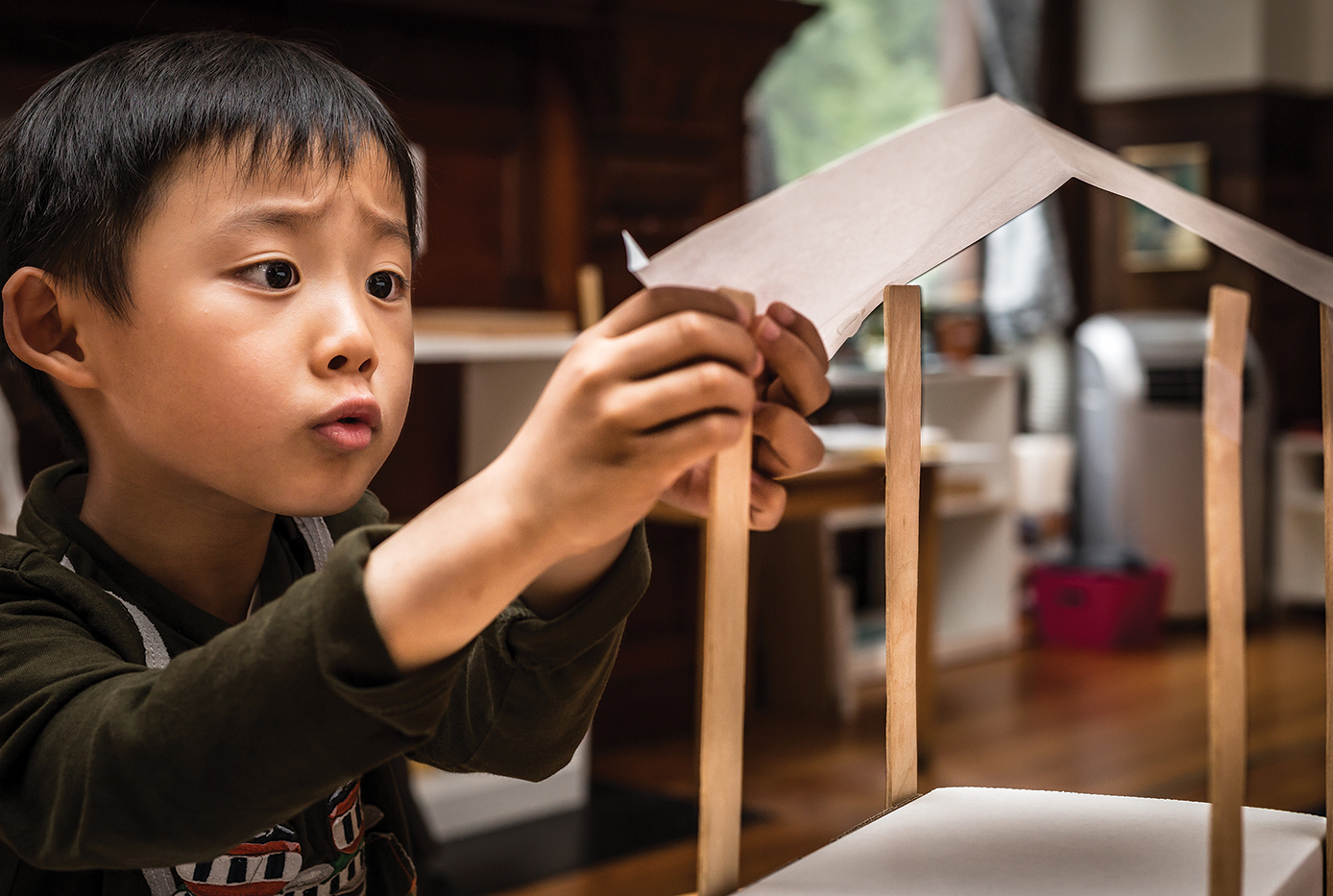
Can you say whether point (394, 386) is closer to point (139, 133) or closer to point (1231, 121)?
point (139, 133)

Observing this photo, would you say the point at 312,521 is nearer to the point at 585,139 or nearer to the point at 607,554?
the point at 607,554

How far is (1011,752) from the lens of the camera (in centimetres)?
306

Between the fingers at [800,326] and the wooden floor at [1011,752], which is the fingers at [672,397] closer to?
the fingers at [800,326]

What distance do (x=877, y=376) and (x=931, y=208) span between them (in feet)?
11.2

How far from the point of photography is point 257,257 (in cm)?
55

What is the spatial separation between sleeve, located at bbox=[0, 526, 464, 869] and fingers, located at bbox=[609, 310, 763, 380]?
110mm

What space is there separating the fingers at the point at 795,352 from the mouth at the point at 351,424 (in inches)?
7.0

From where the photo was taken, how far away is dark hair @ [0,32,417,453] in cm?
57

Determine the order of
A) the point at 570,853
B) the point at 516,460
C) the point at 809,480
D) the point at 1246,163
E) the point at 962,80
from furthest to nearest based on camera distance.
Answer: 1. the point at 1246,163
2. the point at 962,80
3. the point at 809,480
4. the point at 570,853
5. the point at 516,460

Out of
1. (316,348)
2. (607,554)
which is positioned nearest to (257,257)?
(316,348)

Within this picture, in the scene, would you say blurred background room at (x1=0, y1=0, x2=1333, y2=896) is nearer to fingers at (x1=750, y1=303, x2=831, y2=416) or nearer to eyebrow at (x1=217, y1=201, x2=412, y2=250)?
eyebrow at (x1=217, y1=201, x2=412, y2=250)

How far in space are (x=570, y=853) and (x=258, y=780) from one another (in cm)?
207

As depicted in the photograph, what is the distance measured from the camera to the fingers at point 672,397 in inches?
15.1

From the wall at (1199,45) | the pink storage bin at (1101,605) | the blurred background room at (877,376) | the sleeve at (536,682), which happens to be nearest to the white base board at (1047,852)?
the sleeve at (536,682)
